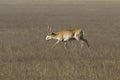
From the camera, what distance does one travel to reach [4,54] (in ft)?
58.5

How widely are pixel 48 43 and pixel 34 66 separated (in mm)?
8024

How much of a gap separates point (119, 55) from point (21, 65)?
450cm

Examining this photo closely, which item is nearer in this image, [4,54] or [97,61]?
[97,61]

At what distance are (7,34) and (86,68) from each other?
13849mm

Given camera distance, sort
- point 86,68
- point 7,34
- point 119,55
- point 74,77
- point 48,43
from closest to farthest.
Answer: point 74,77 < point 86,68 < point 119,55 < point 48,43 < point 7,34

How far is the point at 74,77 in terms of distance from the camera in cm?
1245

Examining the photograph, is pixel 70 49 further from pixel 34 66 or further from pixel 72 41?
pixel 34 66

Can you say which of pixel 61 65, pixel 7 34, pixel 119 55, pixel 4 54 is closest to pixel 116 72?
pixel 61 65

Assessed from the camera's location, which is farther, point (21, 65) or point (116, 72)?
point (21, 65)

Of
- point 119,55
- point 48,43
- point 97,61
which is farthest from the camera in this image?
point 48,43

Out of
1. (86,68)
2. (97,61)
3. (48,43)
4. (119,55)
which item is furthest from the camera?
(48,43)

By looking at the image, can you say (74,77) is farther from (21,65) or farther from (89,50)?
(89,50)

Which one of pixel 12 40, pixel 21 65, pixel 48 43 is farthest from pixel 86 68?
pixel 12 40

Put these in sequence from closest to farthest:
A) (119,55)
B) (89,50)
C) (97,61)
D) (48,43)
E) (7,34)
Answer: (97,61), (119,55), (89,50), (48,43), (7,34)
